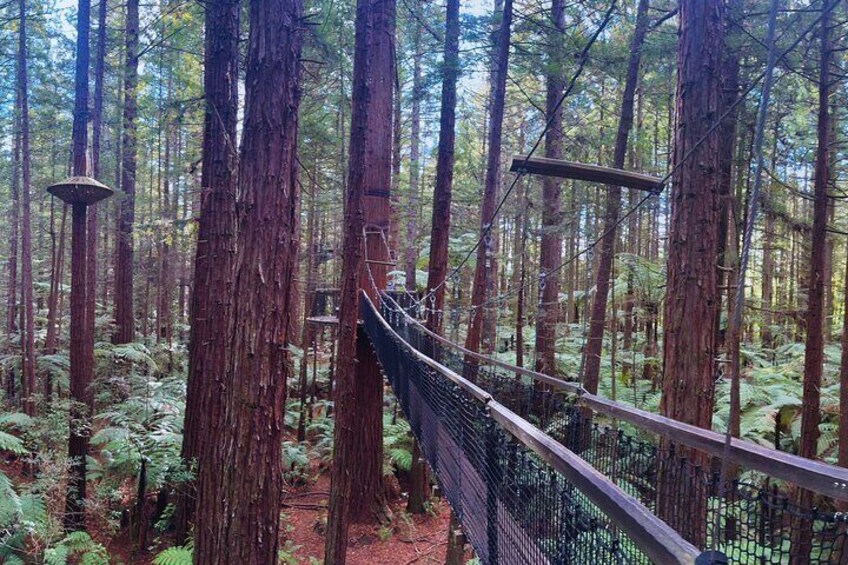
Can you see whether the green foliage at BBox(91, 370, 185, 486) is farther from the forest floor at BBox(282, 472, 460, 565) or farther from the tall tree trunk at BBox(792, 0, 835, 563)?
the tall tree trunk at BBox(792, 0, 835, 563)

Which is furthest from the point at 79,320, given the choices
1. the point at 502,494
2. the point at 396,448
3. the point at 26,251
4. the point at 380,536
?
the point at 502,494

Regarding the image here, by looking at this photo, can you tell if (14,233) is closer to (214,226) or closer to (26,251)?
(26,251)

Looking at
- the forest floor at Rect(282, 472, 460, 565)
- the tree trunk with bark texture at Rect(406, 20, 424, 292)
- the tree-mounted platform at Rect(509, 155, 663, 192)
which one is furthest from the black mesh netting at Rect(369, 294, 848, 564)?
the tree trunk with bark texture at Rect(406, 20, 424, 292)

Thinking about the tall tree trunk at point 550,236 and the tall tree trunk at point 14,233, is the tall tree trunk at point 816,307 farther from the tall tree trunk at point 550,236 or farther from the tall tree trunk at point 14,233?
the tall tree trunk at point 14,233

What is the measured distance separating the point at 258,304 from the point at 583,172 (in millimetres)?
2160

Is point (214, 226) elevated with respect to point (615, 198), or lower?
lower

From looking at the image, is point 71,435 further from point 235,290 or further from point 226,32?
point 226,32

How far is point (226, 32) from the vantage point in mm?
5137

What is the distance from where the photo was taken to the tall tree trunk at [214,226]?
16.6 ft

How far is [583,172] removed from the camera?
128 inches

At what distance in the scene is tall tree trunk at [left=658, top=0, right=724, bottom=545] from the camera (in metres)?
3.18

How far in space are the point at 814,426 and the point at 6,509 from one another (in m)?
7.25

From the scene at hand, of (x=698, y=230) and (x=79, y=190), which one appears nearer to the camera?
(x=698, y=230)

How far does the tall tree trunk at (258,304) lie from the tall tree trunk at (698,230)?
97.0 inches
